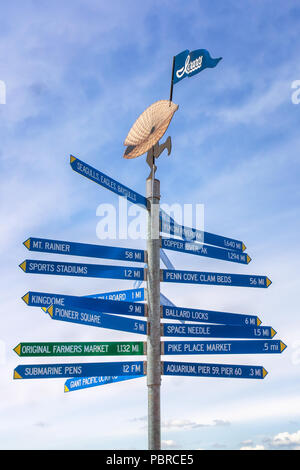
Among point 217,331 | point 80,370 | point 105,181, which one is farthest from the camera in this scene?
point 217,331

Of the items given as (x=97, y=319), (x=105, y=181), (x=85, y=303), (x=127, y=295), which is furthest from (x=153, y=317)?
(x=105, y=181)

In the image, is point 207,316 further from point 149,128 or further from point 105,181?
point 149,128

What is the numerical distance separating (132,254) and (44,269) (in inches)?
61.3

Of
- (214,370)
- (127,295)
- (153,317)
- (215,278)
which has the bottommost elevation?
(214,370)

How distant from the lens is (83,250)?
Result: 8680 millimetres

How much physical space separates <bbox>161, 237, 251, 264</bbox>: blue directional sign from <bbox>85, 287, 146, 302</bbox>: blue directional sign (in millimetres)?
895

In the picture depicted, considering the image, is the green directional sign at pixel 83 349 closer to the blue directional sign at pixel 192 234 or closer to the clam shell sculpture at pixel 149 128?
the blue directional sign at pixel 192 234

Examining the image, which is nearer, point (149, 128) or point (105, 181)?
point (105, 181)

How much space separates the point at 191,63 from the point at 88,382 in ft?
19.0

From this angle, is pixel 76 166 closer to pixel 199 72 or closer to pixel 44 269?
pixel 44 269

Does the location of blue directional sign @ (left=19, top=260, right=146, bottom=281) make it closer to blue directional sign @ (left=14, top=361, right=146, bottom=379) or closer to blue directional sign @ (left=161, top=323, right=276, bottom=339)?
blue directional sign @ (left=161, top=323, right=276, bottom=339)

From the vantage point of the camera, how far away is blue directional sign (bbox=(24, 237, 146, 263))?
8.26 metres


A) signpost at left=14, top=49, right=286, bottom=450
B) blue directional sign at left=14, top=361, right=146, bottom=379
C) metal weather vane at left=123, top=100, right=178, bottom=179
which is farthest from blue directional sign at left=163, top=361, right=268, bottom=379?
metal weather vane at left=123, top=100, right=178, bottom=179

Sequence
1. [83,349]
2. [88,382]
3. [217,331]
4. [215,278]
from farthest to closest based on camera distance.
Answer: [215,278], [217,331], [88,382], [83,349]
